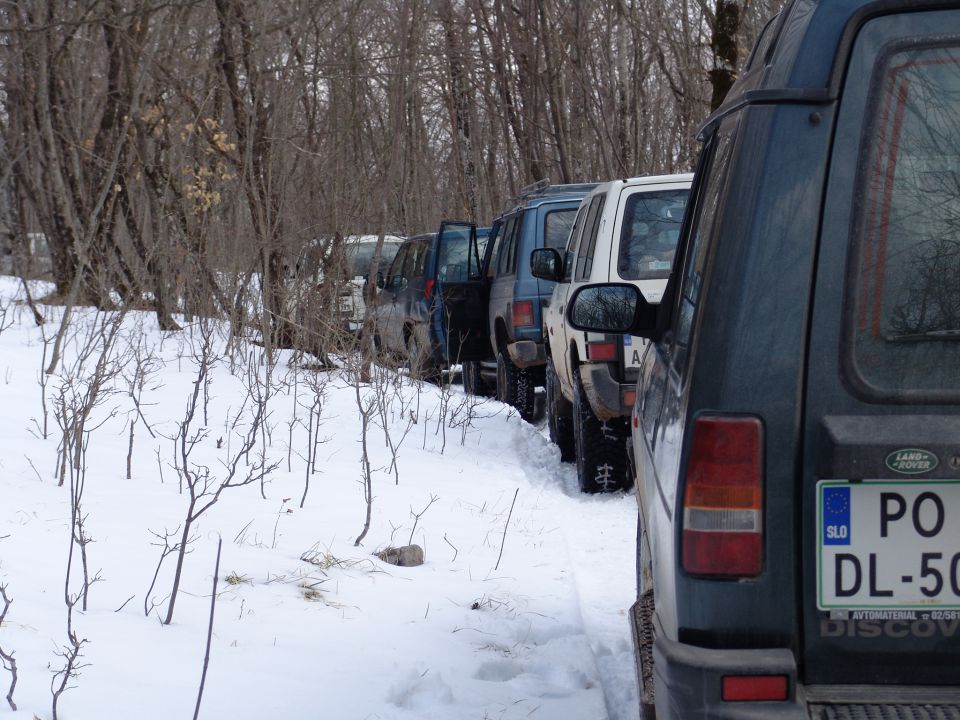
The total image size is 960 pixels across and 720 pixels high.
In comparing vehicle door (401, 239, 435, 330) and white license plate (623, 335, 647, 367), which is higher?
vehicle door (401, 239, 435, 330)

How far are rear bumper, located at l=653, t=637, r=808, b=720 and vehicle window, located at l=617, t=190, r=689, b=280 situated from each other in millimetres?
4543

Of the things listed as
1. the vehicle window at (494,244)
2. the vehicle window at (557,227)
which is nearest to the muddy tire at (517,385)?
the vehicle window at (494,244)

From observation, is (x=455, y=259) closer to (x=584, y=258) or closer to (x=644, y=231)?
(x=584, y=258)

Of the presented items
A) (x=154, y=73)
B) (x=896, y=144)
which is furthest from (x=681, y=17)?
(x=896, y=144)

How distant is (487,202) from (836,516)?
23.5 meters

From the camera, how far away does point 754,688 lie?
6.28 ft

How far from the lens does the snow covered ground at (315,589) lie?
3.37 meters

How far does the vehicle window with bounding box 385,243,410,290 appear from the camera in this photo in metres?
13.3

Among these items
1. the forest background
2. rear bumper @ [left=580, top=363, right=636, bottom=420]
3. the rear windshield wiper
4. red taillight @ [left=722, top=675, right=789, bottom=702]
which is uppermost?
the forest background

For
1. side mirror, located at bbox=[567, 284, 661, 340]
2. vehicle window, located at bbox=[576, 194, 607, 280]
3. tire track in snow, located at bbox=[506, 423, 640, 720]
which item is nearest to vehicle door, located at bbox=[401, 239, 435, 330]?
tire track in snow, located at bbox=[506, 423, 640, 720]

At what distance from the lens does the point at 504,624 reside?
4289mm

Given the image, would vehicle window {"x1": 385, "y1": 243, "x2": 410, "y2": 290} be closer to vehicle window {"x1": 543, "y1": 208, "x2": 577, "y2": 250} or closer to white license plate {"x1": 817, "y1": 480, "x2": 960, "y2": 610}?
vehicle window {"x1": 543, "y1": 208, "x2": 577, "y2": 250}

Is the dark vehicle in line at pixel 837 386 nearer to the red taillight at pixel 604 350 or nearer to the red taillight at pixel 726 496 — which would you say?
the red taillight at pixel 726 496

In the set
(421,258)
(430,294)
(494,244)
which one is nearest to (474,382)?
(430,294)
